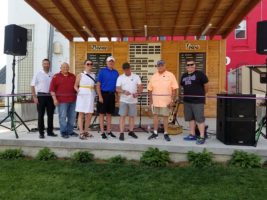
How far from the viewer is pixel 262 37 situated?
23.1 ft

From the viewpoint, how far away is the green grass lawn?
15.4ft

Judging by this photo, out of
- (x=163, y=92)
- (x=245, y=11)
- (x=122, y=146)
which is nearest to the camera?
(x=122, y=146)

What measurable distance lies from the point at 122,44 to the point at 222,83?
3441 millimetres

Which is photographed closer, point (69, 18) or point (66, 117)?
point (66, 117)

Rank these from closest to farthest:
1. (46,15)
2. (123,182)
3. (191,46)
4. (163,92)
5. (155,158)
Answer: (123,182) < (155,158) < (163,92) < (46,15) < (191,46)

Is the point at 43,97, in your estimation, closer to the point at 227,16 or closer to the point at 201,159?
the point at 201,159

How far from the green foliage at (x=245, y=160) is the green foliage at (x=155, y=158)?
1.07 meters

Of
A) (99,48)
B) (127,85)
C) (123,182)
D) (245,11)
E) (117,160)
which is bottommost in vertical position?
(123,182)

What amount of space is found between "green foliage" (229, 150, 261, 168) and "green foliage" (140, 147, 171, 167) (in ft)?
3.51

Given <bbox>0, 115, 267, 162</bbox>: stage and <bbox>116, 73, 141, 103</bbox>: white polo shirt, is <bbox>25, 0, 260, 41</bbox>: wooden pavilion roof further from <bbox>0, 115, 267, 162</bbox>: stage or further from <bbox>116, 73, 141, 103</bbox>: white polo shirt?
<bbox>0, 115, 267, 162</bbox>: stage

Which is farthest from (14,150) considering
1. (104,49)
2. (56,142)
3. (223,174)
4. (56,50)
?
(56,50)

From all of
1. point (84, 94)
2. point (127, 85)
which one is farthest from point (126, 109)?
point (84, 94)

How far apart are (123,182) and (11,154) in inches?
100

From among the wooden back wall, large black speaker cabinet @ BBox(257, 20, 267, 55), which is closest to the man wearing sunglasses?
large black speaker cabinet @ BBox(257, 20, 267, 55)
